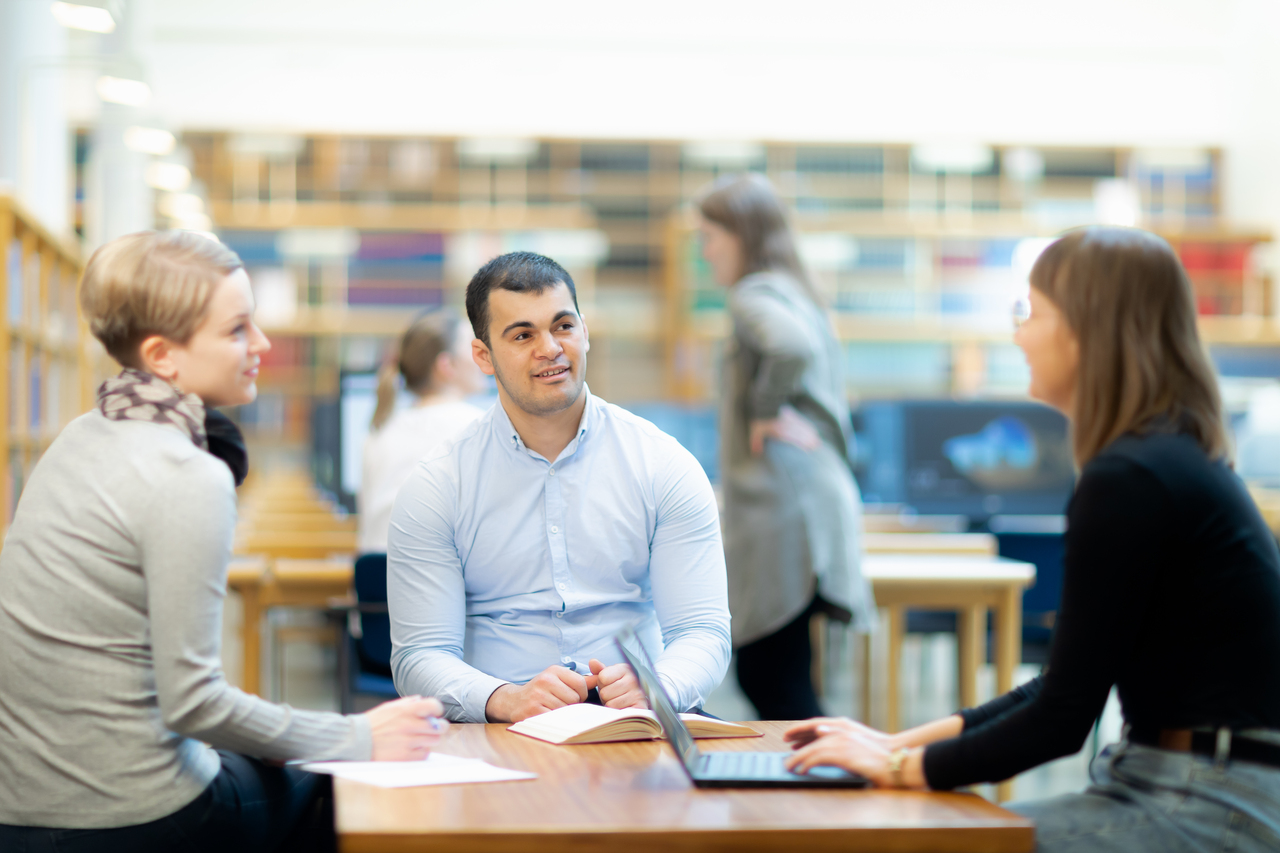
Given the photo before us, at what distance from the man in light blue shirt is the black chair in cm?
84

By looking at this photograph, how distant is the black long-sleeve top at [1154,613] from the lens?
1.13m

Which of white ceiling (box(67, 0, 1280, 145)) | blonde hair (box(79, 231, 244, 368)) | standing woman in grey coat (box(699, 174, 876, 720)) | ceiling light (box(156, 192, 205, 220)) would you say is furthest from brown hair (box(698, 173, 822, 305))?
white ceiling (box(67, 0, 1280, 145))

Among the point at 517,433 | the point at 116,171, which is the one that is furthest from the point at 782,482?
the point at 116,171

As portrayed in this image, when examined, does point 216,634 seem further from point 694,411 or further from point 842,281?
point 842,281

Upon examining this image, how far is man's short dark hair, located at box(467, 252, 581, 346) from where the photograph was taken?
1741mm

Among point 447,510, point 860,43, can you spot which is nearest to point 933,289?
point 860,43

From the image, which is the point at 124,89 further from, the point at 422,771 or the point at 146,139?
the point at 422,771

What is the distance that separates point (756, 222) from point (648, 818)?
2030 millimetres

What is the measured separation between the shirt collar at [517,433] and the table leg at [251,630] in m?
1.40

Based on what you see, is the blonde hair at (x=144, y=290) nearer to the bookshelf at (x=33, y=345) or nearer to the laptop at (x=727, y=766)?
the laptop at (x=727, y=766)

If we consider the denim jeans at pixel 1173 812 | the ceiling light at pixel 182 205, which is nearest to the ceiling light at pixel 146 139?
the ceiling light at pixel 182 205

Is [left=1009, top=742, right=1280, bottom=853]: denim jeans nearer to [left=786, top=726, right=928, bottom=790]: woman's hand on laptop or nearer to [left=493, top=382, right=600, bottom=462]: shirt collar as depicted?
[left=786, top=726, right=928, bottom=790]: woman's hand on laptop

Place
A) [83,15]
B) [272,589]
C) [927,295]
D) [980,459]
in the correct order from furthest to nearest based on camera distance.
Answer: [927,295], [980,459], [83,15], [272,589]

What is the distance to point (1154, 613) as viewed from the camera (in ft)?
3.83
